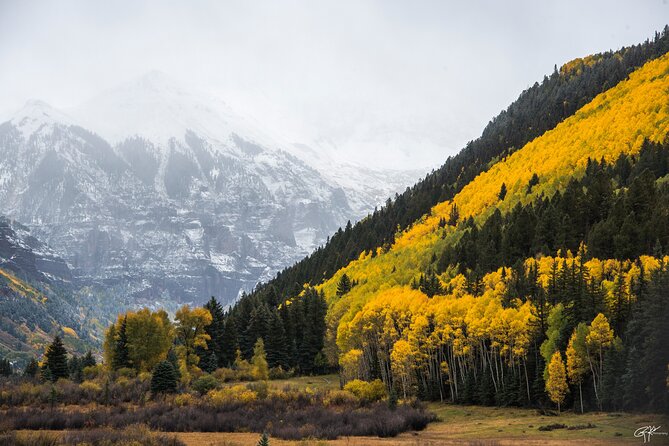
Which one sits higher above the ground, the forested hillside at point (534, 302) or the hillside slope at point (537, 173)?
the hillside slope at point (537, 173)

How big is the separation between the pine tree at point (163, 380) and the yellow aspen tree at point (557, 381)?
138 ft

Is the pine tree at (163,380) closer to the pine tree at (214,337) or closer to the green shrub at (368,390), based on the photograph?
the green shrub at (368,390)

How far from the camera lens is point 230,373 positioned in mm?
102875

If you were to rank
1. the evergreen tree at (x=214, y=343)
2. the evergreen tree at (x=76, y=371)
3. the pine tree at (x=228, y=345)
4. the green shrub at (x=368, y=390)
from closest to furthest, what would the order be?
the green shrub at (x=368, y=390) < the evergreen tree at (x=76, y=371) < the evergreen tree at (x=214, y=343) < the pine tree at (x=228, y=345)

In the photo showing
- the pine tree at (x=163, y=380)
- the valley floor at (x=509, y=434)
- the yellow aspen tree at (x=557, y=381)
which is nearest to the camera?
the valley floor at (x=509, y=434)

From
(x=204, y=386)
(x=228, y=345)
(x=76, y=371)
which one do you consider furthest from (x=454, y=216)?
(x=204, y=386)

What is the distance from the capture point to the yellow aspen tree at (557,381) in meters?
64.8

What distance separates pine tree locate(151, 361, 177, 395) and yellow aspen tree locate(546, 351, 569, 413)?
4201 cm

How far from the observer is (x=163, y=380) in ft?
227

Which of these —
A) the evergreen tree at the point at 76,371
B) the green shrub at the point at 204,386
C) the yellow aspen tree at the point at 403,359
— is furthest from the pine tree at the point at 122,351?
the yellow aspen tree at the point at 403,359

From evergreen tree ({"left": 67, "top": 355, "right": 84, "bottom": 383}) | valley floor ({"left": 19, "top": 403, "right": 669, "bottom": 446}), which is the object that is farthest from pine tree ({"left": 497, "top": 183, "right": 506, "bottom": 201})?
evergreen tree ({"left": 67, "top": 355, "right": 84, "bottom": 383})

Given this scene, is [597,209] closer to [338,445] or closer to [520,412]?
[520,412]

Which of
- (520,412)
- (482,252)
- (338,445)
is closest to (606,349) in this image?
(520,412)

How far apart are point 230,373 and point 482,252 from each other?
53202 mm
